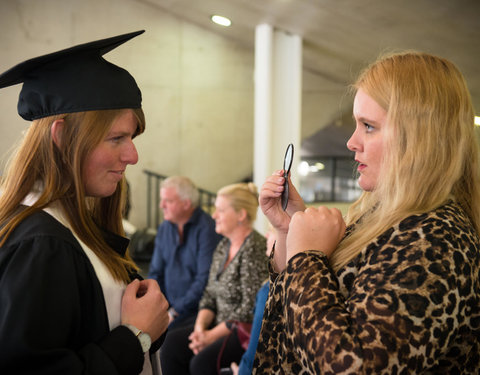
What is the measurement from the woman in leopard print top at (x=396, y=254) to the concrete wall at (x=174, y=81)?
576 centimetres

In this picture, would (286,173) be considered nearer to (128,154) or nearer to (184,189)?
(128,154)

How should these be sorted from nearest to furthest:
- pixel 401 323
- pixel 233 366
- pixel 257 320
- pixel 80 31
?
pixel 401 323 → pixel 257 320 → pixel 233 366 → pixel 80 31

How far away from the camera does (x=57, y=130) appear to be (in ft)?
3.75

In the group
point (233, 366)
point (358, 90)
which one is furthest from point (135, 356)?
point (233, 366)

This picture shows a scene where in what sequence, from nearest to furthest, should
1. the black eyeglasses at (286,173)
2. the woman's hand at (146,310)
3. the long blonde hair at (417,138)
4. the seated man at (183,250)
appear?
the long blonde hair at (417,138) < the woman's hand at (146,310) < the black eyeglasses at (286,173) < the seated man at (183,250)

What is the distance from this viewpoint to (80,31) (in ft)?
21.9

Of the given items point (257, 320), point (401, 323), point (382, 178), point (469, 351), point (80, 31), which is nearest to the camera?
point (401, 323)

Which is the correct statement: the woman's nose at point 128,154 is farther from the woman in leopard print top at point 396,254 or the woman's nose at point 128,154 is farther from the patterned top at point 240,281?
the patterned top at point 240,281

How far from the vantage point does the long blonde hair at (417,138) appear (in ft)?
3.45

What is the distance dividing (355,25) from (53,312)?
4.20 m

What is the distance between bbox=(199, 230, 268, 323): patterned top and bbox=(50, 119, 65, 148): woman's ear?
6.41 ft

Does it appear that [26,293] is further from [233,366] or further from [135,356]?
[233,366]

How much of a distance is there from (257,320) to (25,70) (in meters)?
1.33

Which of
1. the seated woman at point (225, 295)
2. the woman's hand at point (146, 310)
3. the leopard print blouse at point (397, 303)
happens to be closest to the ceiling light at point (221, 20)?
the seated woman at point (225, 295)
